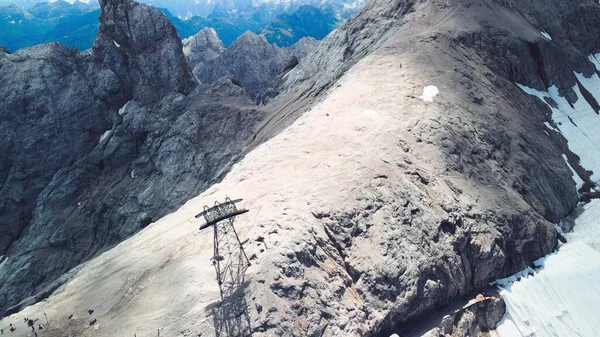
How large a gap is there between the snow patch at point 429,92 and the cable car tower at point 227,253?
30.8 meters

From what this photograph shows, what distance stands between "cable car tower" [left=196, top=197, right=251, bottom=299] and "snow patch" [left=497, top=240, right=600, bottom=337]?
23388 mm

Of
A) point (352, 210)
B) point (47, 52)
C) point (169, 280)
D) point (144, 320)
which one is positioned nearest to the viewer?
point (144, 320)

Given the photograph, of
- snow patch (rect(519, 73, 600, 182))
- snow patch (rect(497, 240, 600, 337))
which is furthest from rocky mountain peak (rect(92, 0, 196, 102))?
snow patch (rect(497, 240, 600, 337))

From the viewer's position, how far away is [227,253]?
110ft

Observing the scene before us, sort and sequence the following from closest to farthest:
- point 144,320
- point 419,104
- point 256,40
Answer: point 144,320 → point 419,104 → point 256,40

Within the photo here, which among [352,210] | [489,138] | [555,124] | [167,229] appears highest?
[167,229]

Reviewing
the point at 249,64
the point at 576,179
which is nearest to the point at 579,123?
the point at 576,179

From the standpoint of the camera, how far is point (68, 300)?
3481 cm

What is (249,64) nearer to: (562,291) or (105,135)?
(105,135)

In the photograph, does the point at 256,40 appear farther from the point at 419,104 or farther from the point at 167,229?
the point at 167,229

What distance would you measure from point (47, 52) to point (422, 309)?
8801 cm

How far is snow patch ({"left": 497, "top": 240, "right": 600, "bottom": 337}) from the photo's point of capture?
134ft

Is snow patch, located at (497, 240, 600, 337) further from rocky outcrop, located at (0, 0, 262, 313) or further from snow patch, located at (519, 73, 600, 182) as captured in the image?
rocky outcrop, located at (0, 0, 262, 313)

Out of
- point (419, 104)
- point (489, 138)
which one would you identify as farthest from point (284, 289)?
point (489, 138)
